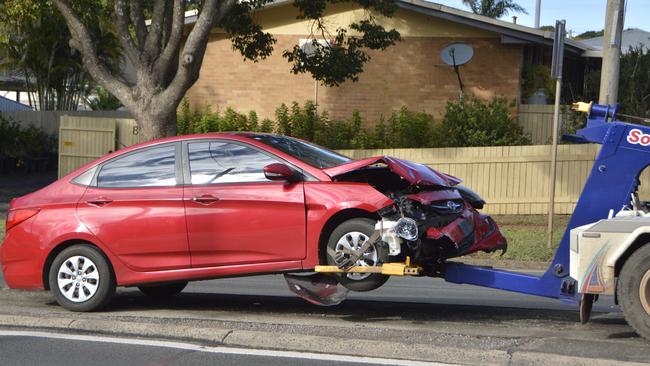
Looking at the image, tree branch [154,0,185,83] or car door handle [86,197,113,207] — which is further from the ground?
tree branch [154,0,185,83]

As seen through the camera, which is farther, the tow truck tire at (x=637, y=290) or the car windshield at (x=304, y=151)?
the car windshield at (x=304, y=151)

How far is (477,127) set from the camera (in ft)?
71.7

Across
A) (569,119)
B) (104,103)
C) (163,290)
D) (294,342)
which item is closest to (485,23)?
(569,119)

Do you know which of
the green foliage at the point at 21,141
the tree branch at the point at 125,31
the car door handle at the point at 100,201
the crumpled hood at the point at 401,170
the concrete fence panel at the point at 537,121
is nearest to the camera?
the crumpled hood at the point at 401,170

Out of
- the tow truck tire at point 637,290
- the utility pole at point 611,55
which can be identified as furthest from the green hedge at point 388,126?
the tow truck tire at point 637,290

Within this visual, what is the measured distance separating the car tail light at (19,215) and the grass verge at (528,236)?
8.31 metres

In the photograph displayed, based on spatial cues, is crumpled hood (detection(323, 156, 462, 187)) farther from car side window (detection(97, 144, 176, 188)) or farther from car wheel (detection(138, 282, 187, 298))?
car wheel (detection(138, 282, 187, 298))

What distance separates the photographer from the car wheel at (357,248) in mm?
7887

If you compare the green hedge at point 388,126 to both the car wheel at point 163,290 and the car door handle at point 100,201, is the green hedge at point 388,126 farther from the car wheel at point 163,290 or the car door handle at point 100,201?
the car door handle at point 100,201

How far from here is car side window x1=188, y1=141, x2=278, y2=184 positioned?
8.48 metres

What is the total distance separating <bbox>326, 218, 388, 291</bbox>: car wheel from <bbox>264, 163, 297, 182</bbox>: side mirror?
0.61m

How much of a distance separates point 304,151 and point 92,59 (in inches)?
435

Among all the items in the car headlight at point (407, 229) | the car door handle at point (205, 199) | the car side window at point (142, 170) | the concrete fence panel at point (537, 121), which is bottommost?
the car headlight at point (407, 229)

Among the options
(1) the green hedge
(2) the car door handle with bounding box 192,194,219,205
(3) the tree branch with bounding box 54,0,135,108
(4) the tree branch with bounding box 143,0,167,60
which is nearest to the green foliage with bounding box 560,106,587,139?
(1) the green hedge
